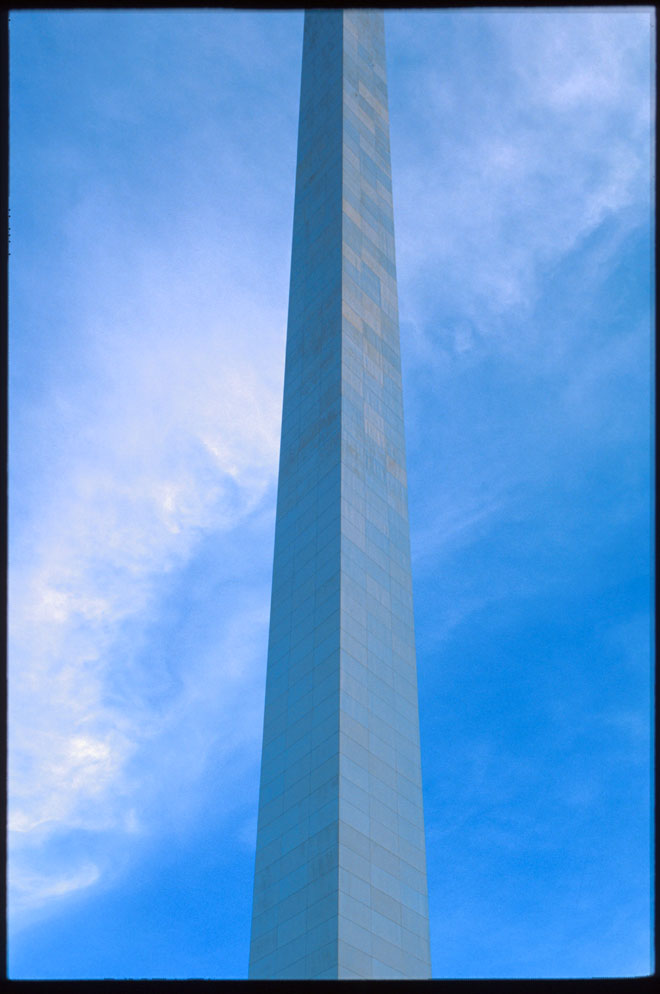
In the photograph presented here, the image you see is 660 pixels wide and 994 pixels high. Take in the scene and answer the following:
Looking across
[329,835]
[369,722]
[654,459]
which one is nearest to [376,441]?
[369,722]

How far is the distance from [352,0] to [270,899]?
2179 cm

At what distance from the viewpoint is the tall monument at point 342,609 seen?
960 inches

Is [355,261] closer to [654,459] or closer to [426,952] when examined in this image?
[426,952]

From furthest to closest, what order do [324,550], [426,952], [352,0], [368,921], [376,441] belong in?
[376,441] < [324,550] < [426,952] < [368,921] < [352,0]

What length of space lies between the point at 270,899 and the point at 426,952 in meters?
4.09

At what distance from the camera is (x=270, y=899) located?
25812mm

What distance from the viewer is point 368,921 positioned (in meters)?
23.8

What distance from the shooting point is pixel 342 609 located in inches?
1078

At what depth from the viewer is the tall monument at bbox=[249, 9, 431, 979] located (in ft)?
80.0
